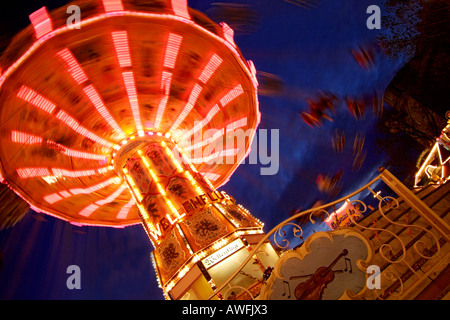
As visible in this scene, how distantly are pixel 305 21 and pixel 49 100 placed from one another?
1340cm

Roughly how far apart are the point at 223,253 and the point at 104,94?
21.8ft

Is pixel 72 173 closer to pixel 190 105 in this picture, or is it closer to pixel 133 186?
pixel 133 186

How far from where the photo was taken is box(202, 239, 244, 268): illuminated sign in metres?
8.45

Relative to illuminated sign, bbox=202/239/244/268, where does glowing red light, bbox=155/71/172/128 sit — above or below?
above

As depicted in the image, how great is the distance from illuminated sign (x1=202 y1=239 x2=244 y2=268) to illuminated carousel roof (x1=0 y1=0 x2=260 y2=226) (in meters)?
5.18

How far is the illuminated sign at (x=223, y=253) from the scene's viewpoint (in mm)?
8445

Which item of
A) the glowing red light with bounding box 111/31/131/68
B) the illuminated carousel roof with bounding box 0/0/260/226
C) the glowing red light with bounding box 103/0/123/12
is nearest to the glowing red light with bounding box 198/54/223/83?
the illuminated carousel roof with bounding box 0/0/260/226

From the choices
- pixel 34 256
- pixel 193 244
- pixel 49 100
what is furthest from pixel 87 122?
pixel 34 256

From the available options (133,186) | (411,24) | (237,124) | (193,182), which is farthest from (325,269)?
(411,24)

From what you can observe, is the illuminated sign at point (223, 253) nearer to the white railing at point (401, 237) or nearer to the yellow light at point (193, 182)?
the yellow light at point (193, 182)

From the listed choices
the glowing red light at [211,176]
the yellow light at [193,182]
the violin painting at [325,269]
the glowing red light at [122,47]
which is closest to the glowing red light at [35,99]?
the glowing red light at [122,47]

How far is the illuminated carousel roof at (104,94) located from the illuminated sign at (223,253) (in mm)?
5178

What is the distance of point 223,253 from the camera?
340 inches

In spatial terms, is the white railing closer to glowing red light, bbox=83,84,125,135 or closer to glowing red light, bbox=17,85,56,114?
glowing red light, bbox=83,84,125,135
